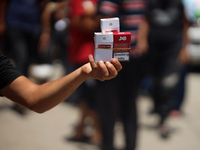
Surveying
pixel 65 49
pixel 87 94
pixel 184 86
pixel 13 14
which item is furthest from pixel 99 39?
pixel 65 49

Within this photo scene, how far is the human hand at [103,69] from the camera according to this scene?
5.34 feet

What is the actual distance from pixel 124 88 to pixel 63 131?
5.18ft

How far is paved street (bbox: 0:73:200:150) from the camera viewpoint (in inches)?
173

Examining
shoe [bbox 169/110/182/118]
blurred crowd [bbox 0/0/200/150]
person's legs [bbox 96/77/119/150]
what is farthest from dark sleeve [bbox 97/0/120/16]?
shoe [bbox 169/110/182/118]

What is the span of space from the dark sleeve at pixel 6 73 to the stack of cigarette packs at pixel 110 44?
1.52ft

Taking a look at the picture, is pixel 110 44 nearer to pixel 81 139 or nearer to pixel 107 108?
pixel 107 108

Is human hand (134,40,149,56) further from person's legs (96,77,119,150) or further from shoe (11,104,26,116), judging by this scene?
shoe (11,104,26,116)

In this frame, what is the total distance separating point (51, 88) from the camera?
1789 mm

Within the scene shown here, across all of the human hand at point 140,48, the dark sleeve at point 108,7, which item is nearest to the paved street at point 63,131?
the human hand at point 140,48

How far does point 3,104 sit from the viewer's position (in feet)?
19.2

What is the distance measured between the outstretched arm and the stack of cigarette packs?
5 centimetres

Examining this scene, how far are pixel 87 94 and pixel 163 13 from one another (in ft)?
4.80

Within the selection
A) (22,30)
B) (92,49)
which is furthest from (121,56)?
(22,30)

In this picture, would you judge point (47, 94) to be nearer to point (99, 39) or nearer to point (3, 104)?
point (99, 39)
